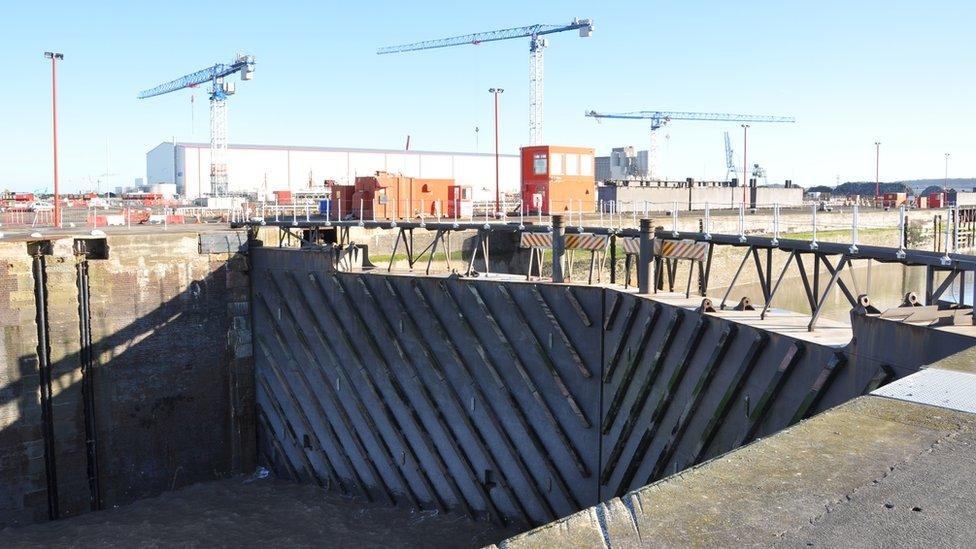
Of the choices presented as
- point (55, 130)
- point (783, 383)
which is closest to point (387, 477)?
point (783, 383)

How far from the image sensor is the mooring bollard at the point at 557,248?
59.4 feet

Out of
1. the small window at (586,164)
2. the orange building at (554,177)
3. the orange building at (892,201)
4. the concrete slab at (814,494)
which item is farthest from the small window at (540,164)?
the orange building at (892,201)

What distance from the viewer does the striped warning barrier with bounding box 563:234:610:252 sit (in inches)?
712

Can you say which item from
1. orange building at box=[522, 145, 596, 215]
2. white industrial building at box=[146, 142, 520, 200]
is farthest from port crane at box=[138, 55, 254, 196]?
orange building at box=[522, 145, 596, 215]

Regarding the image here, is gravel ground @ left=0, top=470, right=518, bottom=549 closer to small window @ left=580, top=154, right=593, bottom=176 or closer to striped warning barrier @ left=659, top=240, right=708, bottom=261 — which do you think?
striped warning barrier @ left=659, top=240, right=708, bottom=261

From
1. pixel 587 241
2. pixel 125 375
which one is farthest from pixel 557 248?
pixel 125 375

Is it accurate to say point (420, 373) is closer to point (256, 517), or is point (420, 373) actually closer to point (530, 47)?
point (256, 517)

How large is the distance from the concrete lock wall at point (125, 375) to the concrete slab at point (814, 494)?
64.1ft

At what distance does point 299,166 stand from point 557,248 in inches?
3326

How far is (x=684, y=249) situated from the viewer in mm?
16125

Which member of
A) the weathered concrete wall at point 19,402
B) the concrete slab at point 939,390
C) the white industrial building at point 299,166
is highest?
the white industrial building at point 299,166

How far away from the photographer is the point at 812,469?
5.76 m

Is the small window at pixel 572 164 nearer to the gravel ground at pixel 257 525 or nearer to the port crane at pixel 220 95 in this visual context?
the gravel ground at pixel 257 525

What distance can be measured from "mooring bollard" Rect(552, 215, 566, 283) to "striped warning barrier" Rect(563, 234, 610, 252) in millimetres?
209
